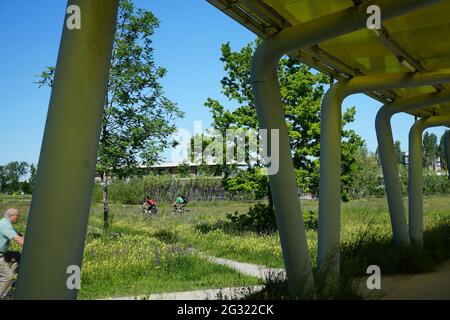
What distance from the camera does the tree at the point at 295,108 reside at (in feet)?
57.4

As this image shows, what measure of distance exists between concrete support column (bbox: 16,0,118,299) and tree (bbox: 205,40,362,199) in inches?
554

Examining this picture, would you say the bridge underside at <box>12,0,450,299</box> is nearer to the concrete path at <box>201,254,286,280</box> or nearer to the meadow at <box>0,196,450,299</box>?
the meadow at <box>0,196,450,299</box>

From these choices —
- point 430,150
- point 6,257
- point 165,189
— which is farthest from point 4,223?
point 430,150

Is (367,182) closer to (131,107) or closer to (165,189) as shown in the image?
(165,189)

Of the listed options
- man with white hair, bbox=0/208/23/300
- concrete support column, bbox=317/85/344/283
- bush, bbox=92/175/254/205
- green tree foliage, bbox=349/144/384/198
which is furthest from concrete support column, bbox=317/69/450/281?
green tree foliage, bbox=349/144/384/198

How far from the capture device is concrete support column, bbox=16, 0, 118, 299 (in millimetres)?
3105

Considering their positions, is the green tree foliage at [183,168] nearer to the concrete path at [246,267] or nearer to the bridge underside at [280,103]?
the concrete path at [246,267]

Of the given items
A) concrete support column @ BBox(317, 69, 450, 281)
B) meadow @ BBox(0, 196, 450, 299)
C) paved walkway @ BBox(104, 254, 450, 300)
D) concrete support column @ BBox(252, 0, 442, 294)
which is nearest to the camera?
concrete support column @ BBox(252, 0, 442, 294)

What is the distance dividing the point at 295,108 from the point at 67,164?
1498cm

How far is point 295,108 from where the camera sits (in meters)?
17.6

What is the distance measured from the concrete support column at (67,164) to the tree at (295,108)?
14.1m

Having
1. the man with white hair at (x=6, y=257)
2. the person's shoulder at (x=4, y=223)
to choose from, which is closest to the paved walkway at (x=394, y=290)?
the man with white hair at (x=6, y=257)

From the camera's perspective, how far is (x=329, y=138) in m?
7.64

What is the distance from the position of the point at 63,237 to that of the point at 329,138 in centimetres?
537
